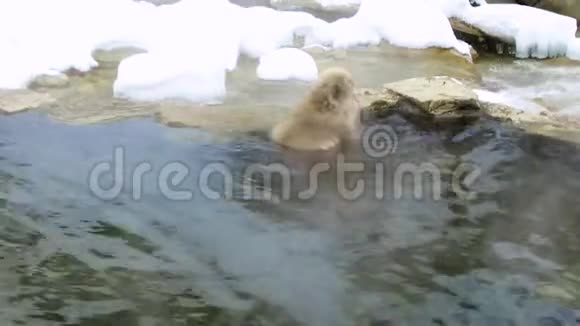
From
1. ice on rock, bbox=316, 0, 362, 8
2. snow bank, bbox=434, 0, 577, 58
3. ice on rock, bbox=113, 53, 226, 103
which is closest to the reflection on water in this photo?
ice on rock, bbox=113, 53, 226, 103

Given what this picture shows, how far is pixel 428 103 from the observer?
6750 millimetres

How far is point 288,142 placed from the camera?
5.69 meters

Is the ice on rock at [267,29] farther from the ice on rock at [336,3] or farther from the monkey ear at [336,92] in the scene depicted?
the ice on rock at [336,3]

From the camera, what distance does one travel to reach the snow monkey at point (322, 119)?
569 centimetres

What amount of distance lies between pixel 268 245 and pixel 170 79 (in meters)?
3.04

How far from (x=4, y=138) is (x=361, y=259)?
10.2 ft

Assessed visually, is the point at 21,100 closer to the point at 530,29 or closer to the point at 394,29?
the point at 394,29

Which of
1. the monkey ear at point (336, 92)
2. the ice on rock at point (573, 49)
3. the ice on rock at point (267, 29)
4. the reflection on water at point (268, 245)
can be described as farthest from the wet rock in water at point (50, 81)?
the ice on rock at point (573, 49)

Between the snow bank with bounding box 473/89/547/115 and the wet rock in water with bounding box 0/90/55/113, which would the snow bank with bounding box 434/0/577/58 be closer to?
the snow bank with bounding box 473/89/547/115

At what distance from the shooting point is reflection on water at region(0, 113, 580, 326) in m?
3.70

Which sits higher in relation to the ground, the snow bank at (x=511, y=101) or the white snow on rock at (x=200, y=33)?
the white snow on rock at (x=200, y=33)

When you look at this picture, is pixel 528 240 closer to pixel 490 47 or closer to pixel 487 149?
pixel 487 149

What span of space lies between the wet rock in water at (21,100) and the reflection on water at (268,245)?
45 cm

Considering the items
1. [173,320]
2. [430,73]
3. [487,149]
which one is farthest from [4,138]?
[430,73]
